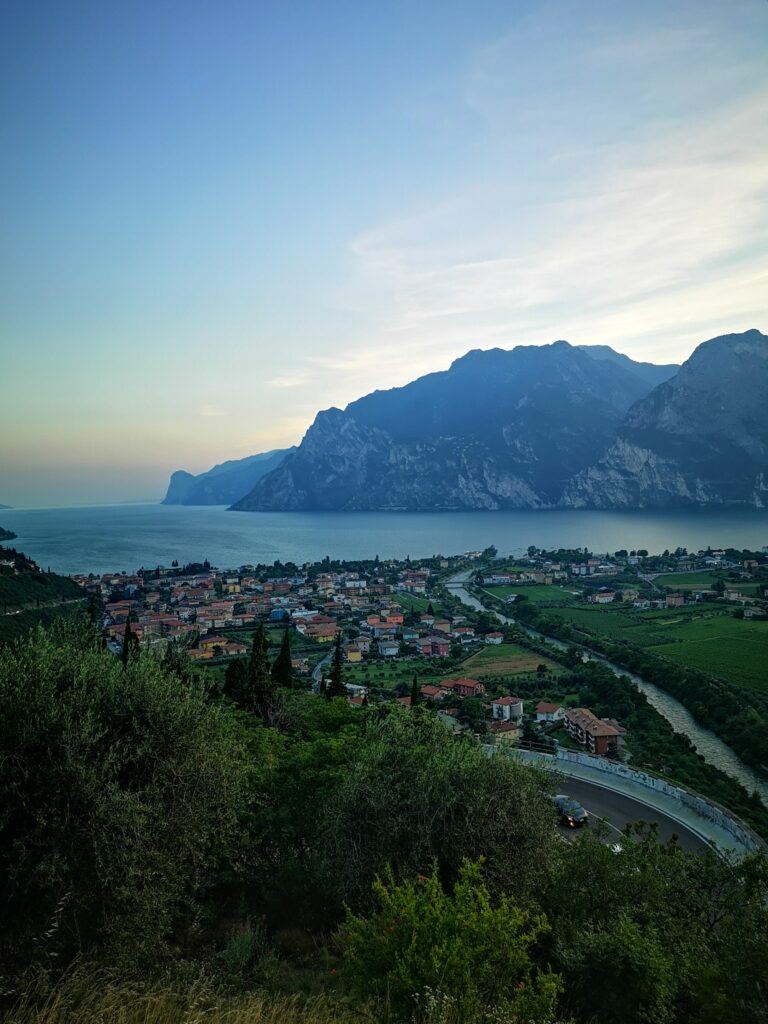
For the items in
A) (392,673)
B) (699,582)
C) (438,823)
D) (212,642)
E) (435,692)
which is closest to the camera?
(438,823)

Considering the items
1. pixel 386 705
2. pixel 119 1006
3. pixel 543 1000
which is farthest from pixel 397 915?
pixel 386 705

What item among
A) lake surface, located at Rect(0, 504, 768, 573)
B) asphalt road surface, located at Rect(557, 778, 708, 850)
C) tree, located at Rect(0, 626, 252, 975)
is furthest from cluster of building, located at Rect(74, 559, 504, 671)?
tree, located at Rect(0, 626, 252, 975)

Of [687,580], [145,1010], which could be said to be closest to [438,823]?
[145,1010]

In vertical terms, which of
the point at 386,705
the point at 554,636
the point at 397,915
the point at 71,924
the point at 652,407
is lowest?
the point at 554,636

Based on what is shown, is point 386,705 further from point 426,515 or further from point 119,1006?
point 426,515

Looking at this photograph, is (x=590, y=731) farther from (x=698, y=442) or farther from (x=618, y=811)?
(x=698, y=442)

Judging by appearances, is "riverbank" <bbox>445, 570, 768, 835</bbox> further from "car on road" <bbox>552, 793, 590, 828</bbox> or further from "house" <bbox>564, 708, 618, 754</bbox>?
"car on road" <bbox>552, 793, 590, 828</bbox>

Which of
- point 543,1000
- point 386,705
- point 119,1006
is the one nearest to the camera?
point 119,1006
